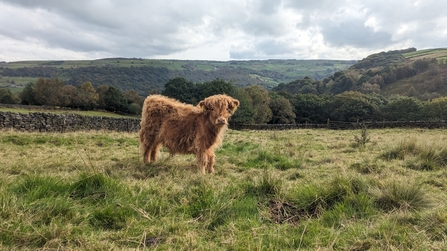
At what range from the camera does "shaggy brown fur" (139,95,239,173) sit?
19.6 feet

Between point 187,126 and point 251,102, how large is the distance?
46.9 m

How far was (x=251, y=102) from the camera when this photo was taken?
173 feet

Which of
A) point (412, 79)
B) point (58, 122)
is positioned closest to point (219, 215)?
point (58, 122)

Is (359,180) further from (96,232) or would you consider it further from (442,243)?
(96,232)

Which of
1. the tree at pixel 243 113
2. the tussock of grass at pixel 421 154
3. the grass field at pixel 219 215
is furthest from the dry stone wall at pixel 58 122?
the tree at pixel 243 113

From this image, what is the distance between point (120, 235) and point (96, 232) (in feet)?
0.80

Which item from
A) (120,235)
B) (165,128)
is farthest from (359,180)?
(165,128)

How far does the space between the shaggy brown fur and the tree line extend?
3758cm

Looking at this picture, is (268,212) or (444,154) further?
(444,154)

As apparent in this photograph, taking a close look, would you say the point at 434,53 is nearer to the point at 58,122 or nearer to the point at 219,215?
the point at 58,122

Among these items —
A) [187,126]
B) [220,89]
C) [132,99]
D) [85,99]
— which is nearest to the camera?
[187,126]

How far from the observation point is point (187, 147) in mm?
6328

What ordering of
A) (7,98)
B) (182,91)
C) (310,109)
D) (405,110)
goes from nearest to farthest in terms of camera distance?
(7,98) → (405,110) → (182,91) → (310,109)

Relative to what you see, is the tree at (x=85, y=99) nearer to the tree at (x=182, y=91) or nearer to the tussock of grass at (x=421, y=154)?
the tree at (x=182, y=91)
